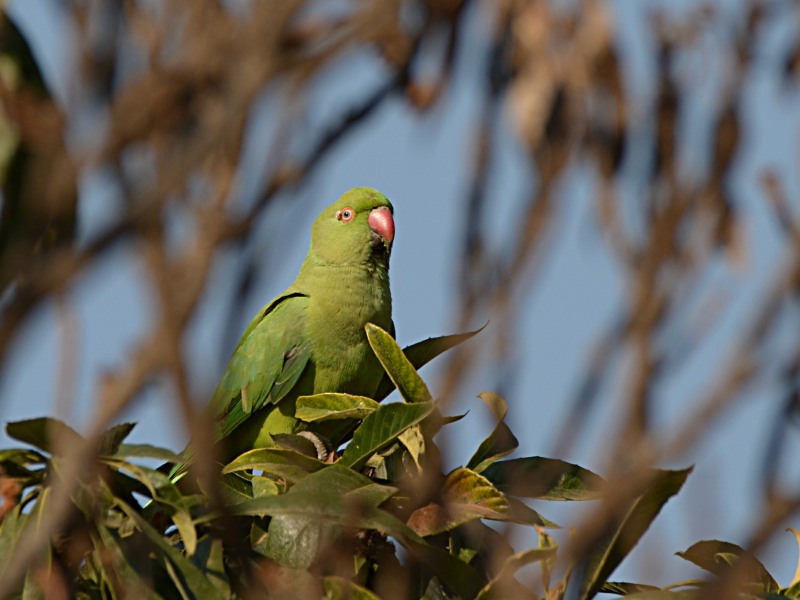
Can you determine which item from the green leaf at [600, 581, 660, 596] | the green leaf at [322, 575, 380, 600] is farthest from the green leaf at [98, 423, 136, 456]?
the green leaf at [600, 581, 660, 596]

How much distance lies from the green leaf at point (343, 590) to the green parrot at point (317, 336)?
74.0 inches

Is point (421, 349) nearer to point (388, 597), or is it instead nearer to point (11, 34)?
point (388, 597)

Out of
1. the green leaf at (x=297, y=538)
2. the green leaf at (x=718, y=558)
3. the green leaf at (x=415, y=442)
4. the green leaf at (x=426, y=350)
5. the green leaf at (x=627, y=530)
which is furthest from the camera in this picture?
the green leaf at (x=426, y=350)

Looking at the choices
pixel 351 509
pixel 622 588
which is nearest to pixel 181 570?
pixel 351 509

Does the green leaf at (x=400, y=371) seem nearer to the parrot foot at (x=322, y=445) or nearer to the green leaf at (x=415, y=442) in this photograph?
the green leaf at (x=415, y=442)

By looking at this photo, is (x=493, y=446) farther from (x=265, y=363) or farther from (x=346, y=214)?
(x=346, y=214)

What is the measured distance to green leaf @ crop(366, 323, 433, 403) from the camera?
2801 millimetres

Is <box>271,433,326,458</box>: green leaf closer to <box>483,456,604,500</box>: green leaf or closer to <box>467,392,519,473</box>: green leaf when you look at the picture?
<box>467,392,519,473</box>: green leaf

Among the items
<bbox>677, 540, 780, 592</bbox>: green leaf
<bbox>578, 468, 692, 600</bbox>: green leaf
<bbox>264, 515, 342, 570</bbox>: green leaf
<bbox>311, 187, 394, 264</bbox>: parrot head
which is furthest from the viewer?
<bbox>311, 187, 394, 264</bbox>: parrot head

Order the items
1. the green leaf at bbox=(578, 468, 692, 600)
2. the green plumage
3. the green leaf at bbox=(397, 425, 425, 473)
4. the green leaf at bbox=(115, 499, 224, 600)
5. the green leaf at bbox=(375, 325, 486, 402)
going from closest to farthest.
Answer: the green leaf at bbox=(578, 468, 692, 600) → the green leaf at bbox=(115, 499, 224, 600) → the green leaf at bbox=(397, 425, 425, 473) → the green leaf at bbox=(375, 325, 486, 402) → the green plumage

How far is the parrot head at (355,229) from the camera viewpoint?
4.67m

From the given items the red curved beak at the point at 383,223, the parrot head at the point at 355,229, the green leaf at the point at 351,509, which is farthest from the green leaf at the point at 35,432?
the red curved beak at the point at 383,223

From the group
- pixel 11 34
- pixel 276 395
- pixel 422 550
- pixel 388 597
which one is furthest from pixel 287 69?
pixel 276 395

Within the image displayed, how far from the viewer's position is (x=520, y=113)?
3037 mm
